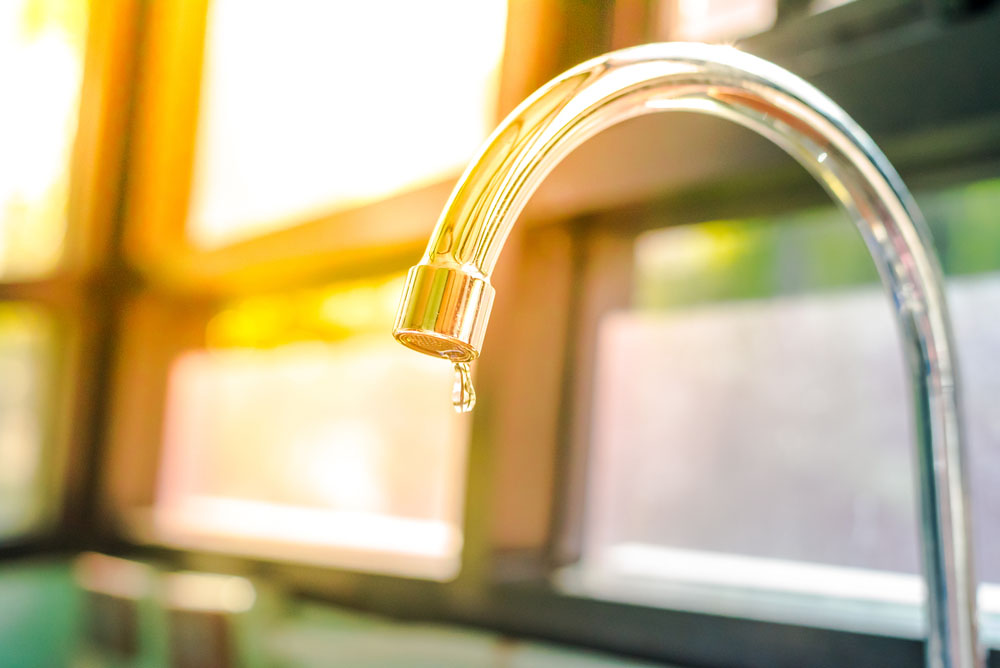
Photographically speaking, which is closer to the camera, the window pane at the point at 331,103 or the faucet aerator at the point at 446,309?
the faucet aerator at the point at 446,309

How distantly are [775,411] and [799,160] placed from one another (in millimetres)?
643

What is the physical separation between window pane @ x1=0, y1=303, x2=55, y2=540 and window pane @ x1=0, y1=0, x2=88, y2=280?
0.14 m

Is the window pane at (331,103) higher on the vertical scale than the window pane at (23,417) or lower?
higher

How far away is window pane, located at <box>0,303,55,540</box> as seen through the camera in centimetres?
200

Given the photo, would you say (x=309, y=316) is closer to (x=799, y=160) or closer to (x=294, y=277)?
(x=294, y=277)

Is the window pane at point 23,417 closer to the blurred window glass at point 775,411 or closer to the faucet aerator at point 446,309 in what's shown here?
the blurred window glass at point 775,411

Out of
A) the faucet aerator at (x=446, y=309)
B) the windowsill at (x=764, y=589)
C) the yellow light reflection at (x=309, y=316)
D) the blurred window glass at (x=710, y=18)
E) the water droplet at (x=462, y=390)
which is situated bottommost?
the windowsill at (x=764, y=589)

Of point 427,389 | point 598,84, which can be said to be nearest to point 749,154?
point 598,84

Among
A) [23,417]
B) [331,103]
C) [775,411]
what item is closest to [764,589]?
[775,411]

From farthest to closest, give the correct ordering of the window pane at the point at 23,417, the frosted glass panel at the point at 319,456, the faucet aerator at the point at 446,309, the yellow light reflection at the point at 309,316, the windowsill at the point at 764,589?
the window pane at the point at 23,417 < the yellow light reflection at the point at 309,316 < the frosted glass panel at the point at 319,456 < the windowsill at the point at 764,589 < the faucet aerator at the point at 446,309

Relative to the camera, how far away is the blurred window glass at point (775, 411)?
0.84 meters

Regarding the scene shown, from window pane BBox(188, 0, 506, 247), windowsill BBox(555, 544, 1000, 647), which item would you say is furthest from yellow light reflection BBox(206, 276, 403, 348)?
windowsill BBox(555, 544, 1000, 647)

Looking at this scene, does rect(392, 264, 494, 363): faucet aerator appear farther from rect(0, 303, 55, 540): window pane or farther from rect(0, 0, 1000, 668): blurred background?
rect(0, 303, 55, 540): window pane

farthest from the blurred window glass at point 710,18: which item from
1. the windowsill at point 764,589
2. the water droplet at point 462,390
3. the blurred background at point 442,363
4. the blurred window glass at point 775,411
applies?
the water droplet at point 462,390
